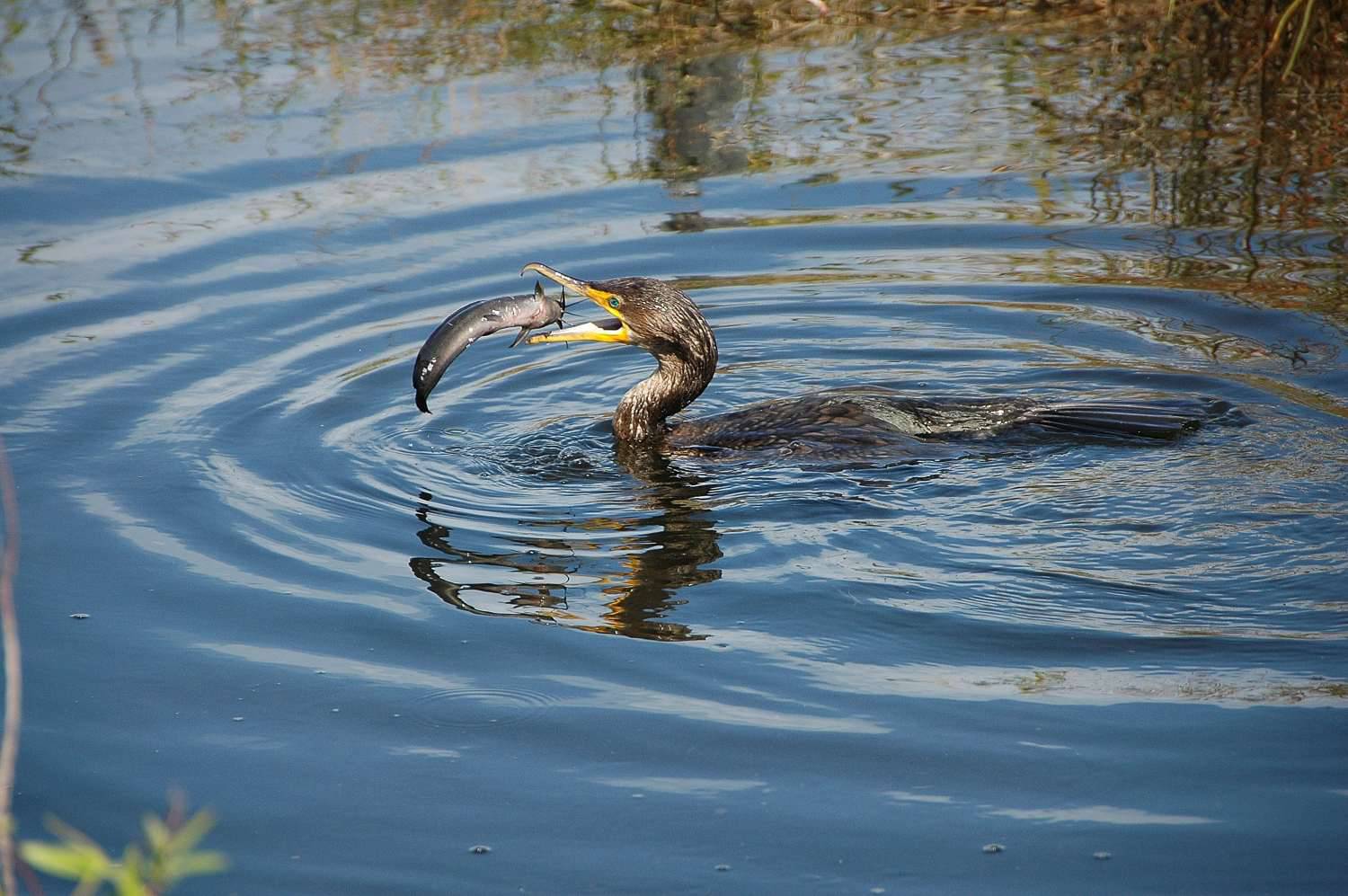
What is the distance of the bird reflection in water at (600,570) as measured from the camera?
5.89m

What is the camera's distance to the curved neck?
25.7 feet

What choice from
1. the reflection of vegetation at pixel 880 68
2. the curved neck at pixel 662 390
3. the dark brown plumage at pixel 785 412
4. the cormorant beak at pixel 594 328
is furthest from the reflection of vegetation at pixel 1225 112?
the cormorant beak at pixel 594 328

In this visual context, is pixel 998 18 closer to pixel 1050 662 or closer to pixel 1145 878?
pixel 1050 662

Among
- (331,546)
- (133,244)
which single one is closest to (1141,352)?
(331,546)

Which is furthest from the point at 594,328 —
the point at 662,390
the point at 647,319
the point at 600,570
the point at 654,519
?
the point at 600,570

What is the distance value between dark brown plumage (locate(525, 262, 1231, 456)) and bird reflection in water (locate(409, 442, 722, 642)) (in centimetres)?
62

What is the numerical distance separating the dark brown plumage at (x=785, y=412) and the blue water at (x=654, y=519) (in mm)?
188

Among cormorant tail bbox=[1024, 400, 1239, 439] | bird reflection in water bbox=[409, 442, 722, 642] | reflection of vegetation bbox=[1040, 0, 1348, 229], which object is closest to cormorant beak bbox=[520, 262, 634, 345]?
bird reflection in water bbox=[409, 442, 722, 642]

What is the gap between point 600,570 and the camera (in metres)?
6.30

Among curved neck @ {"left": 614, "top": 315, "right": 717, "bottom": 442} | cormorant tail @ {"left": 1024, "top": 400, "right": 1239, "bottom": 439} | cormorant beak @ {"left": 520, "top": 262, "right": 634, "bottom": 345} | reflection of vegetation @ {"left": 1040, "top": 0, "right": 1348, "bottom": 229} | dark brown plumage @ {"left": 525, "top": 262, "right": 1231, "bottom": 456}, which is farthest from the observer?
reflection of vegetation @ {"left": 1040, "top": 0, "right": 1348, "bottom": 229}

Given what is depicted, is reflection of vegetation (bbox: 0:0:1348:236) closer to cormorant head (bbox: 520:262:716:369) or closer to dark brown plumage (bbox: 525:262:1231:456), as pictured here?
dark brown plumage (bbox: 525:262:1231:456)

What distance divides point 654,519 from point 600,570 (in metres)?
0.64

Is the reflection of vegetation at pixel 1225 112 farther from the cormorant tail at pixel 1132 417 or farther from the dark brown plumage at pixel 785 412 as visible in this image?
the dark brown plumage at pixel 785 412

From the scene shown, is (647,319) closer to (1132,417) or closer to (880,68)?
(1132,417)
